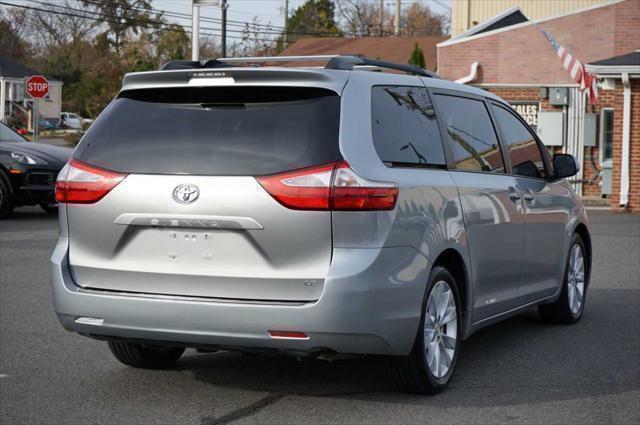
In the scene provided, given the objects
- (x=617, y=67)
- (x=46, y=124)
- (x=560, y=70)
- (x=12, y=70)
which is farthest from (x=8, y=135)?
(x=46, y=124)

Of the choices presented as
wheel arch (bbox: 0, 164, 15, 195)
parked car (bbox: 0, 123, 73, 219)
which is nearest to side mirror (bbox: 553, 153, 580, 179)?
parked car (bbox: 0, 123, 73, 219)

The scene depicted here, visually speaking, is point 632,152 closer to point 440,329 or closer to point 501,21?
point 501,21

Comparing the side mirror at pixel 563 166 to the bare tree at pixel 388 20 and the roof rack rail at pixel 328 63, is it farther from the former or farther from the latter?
the bare tree at pixel 388 20

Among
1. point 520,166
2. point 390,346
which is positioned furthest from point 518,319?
point 390,346

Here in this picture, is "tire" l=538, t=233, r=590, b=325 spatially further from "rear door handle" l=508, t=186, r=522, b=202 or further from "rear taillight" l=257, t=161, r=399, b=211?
"rear taillight" l=257, t=161, r=399, b=211

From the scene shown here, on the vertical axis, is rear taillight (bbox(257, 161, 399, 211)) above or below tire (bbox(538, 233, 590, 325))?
above

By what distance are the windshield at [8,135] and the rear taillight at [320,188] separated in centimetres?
1515

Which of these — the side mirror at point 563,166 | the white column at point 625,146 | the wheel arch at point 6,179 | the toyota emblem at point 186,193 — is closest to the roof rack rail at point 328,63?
the toyota emblem at point 186,193

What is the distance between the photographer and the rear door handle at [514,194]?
300 inches

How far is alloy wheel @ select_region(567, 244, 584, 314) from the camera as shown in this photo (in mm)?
8969

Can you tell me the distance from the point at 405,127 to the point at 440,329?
1.18 meters

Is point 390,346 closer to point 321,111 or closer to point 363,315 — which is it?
point 363,315

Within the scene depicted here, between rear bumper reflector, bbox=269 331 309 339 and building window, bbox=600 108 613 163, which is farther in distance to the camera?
building window, bbox=600 108 613 163

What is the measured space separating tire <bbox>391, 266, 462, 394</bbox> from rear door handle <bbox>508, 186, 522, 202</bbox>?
1.19 m
